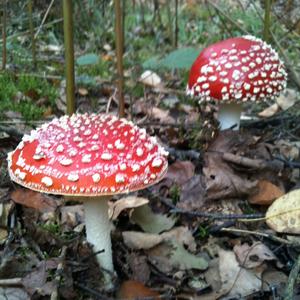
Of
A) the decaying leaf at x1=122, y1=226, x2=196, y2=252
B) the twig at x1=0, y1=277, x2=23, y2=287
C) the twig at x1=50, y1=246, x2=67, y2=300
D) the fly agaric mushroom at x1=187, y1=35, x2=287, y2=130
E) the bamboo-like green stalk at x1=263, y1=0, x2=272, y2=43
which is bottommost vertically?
the decaying leaf at x1=122, y1=226, x2=196, y2=252

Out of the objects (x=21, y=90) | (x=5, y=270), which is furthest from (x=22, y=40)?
(x=5, y=270)

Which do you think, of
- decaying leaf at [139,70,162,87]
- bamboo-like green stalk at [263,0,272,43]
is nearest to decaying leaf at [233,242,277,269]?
bamboo-like green stalk at [263,0,272,43]

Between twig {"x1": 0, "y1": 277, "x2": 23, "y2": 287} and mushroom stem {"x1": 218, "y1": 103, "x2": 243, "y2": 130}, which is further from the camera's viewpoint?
mushroom stem {"x1": 218, "y1": 103, "x2": 243, "y2": 130}

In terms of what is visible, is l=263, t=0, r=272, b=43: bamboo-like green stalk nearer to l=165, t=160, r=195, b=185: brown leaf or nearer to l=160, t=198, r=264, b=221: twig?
l=165, t=160, r=195, b=185: brown leaf

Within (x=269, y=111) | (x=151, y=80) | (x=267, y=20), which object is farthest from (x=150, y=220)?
(x=151, y=80)

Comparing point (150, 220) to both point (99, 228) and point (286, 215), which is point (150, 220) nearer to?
point (99, 228)

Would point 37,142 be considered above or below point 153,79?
above

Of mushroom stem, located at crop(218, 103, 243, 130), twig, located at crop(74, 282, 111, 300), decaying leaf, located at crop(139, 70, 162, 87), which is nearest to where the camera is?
twig, located at crop(74, 282, 111, 300)

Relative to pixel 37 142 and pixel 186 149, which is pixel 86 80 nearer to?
pixel 186 149
